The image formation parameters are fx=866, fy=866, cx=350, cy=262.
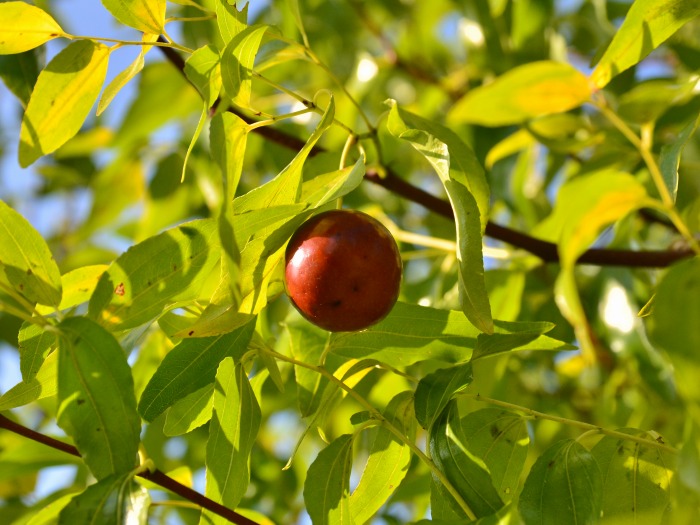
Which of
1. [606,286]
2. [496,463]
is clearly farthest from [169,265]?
[606,286]

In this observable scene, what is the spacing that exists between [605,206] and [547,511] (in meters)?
0.65

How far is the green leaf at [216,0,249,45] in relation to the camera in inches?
46.6

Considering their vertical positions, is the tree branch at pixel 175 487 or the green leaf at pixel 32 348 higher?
the green leaf at pixel 32 348

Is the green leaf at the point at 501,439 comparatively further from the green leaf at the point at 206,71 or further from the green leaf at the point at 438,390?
the green leaf at the point at 206,71

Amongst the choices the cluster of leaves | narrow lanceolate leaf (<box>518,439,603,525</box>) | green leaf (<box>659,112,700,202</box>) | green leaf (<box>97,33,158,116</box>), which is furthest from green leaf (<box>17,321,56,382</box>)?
green leaf (<box>659,112,700,202</box>)

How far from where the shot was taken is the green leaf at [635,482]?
1.20m

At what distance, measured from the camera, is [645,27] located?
1.41m

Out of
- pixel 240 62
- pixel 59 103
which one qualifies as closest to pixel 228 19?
pixel 240 62

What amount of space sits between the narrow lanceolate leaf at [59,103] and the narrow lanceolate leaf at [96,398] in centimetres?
45

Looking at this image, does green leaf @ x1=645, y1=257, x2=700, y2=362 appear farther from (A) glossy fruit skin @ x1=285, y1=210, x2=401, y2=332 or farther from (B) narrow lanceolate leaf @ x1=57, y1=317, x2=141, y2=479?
(B) narrow lanceolate leaf @ x1=57, y1=317, x2=141, y2=479

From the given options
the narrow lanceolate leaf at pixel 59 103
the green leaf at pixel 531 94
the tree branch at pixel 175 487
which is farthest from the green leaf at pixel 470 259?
the green leaf at pixel 531 94

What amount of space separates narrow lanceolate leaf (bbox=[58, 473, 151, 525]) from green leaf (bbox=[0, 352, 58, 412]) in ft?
0.76

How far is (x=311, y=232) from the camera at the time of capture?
118cm

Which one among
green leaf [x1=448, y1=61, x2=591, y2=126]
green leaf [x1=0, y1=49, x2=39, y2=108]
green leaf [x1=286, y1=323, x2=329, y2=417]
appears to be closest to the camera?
green leaf [x1=286, y1=323, x2=329, y2=417]
